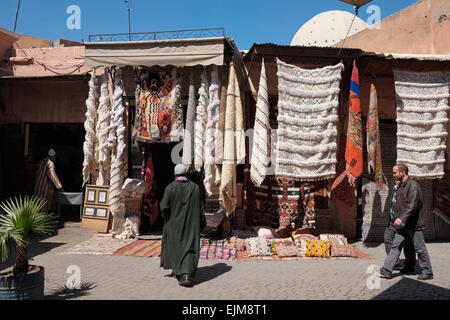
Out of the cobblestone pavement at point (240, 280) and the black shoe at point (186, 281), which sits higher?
the black shoe at point (186, 281)

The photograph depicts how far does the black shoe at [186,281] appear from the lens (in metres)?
4.25

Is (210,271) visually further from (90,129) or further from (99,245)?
(90,129)

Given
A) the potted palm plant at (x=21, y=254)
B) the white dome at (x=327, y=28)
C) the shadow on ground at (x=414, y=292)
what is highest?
the white dome at (x=327, y=28)

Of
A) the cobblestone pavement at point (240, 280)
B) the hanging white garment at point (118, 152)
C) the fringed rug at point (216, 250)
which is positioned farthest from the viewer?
the hanging white garment at point (118, 152)

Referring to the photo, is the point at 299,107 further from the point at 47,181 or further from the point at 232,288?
the point at 47,181

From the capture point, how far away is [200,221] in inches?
186

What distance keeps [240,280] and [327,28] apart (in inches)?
423

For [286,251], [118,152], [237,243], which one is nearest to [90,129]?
[118,152]

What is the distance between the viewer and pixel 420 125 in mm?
6277

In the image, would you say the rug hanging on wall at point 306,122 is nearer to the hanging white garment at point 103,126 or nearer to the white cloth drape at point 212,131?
the white cloth drape at point 212,131

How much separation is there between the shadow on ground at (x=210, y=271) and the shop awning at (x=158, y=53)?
10.7 ft

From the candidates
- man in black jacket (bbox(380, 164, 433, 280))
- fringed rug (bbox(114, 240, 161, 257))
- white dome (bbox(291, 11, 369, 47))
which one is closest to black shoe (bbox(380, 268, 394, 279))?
man in black jacket (bbox(380, 164, 433, 280))

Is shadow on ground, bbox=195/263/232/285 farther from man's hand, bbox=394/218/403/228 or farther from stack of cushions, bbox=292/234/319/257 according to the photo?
man's hand, bbox=394/218/403/228

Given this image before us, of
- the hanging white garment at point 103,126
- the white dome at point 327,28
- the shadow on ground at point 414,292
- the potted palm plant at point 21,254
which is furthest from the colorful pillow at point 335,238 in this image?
the white dome at point 327,28
